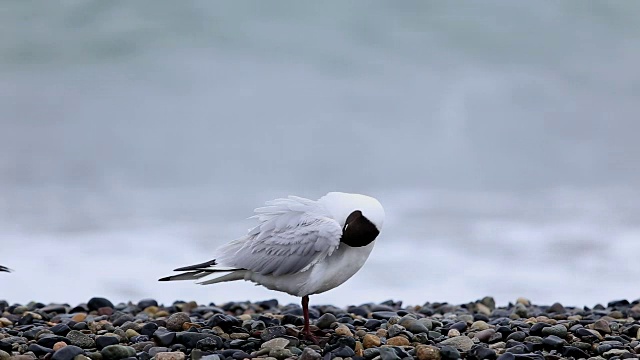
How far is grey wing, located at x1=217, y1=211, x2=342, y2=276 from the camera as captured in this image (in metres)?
7.61

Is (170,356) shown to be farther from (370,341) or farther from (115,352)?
(370,341)

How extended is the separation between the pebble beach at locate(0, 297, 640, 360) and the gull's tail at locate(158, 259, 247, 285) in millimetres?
471

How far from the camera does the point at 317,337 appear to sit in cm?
795

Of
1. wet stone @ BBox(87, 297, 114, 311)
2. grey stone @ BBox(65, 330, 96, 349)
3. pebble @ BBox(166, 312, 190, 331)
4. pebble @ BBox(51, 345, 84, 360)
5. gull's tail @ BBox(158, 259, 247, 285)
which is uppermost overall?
wet stone @ BBox(87, 297, 114, 311)

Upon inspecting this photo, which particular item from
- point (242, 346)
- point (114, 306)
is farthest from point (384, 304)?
point (242, 346)

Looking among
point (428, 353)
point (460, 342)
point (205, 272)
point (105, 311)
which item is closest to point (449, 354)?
point (428, 353)

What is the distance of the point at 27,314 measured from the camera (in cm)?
935

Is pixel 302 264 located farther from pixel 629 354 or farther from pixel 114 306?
pixel 114 306

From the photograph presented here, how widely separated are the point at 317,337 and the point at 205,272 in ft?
3.72

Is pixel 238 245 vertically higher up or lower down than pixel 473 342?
higher up

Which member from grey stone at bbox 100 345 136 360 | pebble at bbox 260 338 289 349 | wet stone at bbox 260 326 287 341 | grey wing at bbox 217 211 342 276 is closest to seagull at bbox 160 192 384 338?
grey wing at bbox 217 211 342 276

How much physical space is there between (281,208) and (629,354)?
3.17 m

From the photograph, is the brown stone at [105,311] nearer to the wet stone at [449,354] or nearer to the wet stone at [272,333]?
the wet stone at [272,333]

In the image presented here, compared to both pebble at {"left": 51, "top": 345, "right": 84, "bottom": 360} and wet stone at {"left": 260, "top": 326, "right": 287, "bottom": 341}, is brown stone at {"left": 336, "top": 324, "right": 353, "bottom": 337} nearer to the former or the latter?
wet stone at {"left": 260, "top": 326, "right": 287, "bottom": 341}
